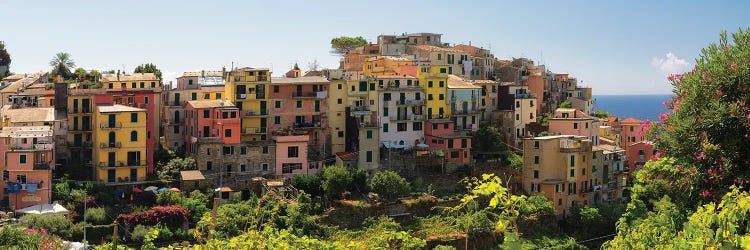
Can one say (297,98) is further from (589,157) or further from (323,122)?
(589,157)

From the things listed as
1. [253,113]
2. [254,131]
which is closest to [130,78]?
[253,113]

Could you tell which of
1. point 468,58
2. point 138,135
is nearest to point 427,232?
point 138,135

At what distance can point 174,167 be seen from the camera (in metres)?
40.4

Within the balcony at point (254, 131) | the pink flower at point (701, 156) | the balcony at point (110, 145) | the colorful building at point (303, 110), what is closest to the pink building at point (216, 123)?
the balcony at point (254, 131)

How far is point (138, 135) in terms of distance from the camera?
39.3 metres

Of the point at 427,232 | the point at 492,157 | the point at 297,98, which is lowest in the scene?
the point at 427,232

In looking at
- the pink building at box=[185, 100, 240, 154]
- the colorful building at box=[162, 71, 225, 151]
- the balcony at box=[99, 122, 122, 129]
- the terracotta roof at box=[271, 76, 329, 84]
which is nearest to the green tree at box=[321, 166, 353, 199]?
the pink building at box=[185, 100, 240, 154]

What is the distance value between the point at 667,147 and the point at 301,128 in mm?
27818

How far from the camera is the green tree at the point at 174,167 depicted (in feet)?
131

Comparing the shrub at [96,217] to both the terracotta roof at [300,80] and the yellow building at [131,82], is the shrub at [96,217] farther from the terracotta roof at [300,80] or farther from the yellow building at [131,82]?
the terracotta roof at [300,80]

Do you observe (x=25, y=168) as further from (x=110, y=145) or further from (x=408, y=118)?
(x=408, y=118)

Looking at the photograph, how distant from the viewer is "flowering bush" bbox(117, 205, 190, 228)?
35.5 metres

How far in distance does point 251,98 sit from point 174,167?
5512 mm

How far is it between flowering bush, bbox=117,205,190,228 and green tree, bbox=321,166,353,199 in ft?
22.0
